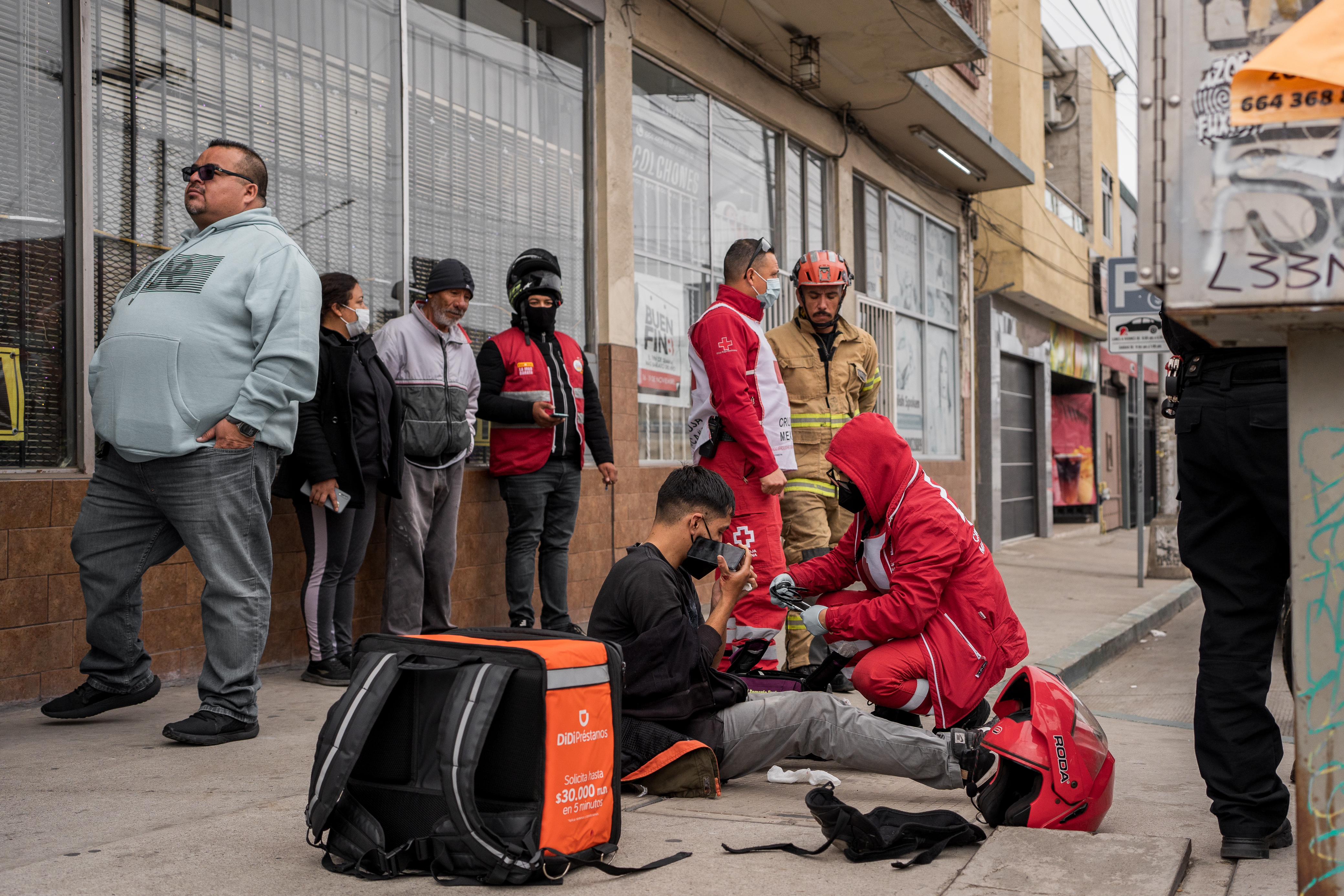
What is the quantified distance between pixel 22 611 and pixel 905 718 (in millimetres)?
3394

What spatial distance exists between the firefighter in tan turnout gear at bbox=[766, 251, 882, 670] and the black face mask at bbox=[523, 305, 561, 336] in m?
1.29

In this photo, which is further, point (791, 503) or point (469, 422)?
point (469, 422)

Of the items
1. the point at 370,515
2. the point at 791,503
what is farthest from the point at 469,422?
the point at 791,503

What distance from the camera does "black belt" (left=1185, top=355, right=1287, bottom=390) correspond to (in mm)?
3104

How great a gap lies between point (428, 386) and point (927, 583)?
3.04 m

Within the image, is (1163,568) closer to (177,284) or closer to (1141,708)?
(1141,708)

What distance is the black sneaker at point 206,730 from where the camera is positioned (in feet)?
13.9

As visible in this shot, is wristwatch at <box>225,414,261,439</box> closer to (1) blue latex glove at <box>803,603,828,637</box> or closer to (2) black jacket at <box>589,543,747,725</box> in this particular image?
(2) black jacket at <box>589,543,747,725</box>

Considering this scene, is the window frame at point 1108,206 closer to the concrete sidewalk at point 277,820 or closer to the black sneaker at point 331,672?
the concrete sidewalk at point 277,820

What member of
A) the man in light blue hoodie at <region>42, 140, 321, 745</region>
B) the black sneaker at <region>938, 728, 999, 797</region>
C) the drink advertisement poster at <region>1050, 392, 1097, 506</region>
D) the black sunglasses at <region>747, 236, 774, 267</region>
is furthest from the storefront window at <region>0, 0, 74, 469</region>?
the drink advertisement poster at <region>1050, 392, 1097, 506</region>

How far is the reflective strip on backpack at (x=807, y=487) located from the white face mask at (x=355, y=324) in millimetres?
2146

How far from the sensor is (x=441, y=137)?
7438mm

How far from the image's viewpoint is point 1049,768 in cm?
344

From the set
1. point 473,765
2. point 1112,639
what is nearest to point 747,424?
point 473,765
